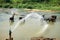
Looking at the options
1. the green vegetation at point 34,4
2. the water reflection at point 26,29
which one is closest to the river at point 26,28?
the water reflection at point 26,29

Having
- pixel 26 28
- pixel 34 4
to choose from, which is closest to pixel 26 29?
pixel 26 28

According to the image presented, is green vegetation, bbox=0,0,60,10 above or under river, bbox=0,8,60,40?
above

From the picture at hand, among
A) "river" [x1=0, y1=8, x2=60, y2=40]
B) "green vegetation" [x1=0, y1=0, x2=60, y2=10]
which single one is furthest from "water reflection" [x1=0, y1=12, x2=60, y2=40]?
"green vegetation" [x1=0, y1=0, x2=60, y2=10]

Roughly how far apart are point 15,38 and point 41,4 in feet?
2.80

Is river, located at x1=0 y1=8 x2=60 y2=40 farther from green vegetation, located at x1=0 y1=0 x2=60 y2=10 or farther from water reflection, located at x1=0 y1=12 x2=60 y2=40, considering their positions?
green vegetation, located at x1=0 y1=0 x2=60 y2=10

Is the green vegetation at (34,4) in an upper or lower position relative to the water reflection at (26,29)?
upper

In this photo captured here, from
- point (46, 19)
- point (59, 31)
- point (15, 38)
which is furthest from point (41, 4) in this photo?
point (15, 38)

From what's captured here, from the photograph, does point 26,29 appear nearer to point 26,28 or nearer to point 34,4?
point 26,28

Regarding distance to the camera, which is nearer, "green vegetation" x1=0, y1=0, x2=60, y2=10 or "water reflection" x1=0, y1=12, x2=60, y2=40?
"water reflection" x1=0, y1=12, x2=60, y2=40

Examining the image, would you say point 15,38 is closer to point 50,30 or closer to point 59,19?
point 50,30

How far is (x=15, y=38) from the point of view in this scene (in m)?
3.62

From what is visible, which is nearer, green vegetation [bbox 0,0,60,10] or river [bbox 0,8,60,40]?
river [bbox 0,8,60,40]

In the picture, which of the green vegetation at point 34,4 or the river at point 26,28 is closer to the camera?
the river at point 26,28

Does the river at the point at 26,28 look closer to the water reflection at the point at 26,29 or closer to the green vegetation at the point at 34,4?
the water reflection at the point at 26,29
